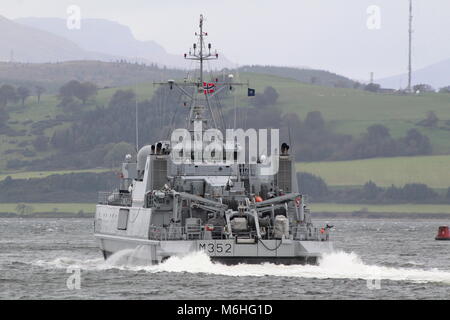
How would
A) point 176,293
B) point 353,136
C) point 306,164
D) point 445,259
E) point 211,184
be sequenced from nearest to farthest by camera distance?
point 176,293, point 211,184, point 445,259, point 306,164, point 353,136

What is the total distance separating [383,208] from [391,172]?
20.7ft

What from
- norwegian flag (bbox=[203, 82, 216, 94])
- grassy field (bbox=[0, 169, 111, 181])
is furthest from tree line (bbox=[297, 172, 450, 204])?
norwegian flag (bbox=[203, 82, 216, 94])

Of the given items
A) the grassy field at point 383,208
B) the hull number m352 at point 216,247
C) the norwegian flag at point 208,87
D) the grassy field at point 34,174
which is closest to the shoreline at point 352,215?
the grassy field at point 383,208

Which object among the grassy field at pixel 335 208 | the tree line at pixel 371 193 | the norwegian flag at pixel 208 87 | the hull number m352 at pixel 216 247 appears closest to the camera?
the hull number m352 at pixel 216 247

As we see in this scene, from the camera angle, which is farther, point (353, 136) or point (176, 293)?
point (353, 136)

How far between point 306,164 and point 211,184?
112032mm

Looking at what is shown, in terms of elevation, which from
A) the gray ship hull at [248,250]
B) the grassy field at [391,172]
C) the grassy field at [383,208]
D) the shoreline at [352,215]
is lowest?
the shoreline at [352,215]

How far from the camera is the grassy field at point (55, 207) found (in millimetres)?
178125

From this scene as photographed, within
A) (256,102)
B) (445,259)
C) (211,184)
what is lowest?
(445,259)

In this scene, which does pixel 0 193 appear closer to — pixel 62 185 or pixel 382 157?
pixel 62 185

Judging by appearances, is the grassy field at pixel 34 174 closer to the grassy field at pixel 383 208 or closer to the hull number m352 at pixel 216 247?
the grassy field at pixel 383 208

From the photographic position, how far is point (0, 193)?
190m

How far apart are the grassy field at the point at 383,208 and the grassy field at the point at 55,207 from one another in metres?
37.2
